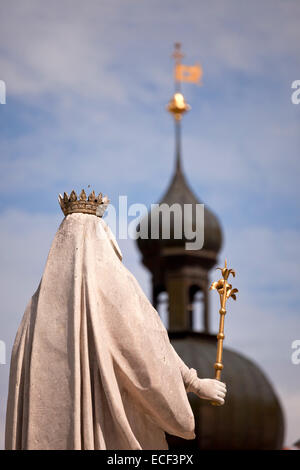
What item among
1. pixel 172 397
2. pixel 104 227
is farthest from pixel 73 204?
pixel 172 397

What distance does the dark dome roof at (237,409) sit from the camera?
72.7 meters

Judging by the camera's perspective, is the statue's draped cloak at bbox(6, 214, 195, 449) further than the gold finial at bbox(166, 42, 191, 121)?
No

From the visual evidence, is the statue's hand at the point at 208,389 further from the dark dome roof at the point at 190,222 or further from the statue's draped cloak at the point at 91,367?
the dark dome roof at the point at 190,222

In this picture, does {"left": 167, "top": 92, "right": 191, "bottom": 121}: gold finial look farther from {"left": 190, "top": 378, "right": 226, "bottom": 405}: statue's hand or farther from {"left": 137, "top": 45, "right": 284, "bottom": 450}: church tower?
{"left": 190, "top": 378, "right": 226, "bottom": 405}: statue's hand

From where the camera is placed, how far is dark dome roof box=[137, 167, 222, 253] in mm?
74438

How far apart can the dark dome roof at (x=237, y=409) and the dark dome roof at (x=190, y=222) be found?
5.20m

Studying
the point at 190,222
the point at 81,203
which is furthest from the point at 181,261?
the point at 81,203

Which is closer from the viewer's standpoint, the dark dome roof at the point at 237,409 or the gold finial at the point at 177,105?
the gold finial at the point at 177,105

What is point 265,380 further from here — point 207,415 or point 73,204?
point 73,204

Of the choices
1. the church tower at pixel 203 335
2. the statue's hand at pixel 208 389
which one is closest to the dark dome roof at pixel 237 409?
the church tower at pixel 203 335

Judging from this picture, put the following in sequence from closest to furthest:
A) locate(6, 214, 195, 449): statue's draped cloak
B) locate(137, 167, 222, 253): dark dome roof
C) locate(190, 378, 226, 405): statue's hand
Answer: locate(6, 214, 195, 449): statue's draped cloak → locate(190, 378, 226, 405): statue's hand → locate(137, 167, 222, 253): dark dome roof

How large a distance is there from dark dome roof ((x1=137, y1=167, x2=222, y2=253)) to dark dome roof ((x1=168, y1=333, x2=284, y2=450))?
5.20 m

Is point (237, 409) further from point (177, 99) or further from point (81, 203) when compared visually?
point (81, 203)

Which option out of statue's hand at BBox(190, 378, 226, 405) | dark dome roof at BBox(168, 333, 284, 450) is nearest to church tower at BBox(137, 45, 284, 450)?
dark dome roof at BBox(168, 333, 284, 450)
